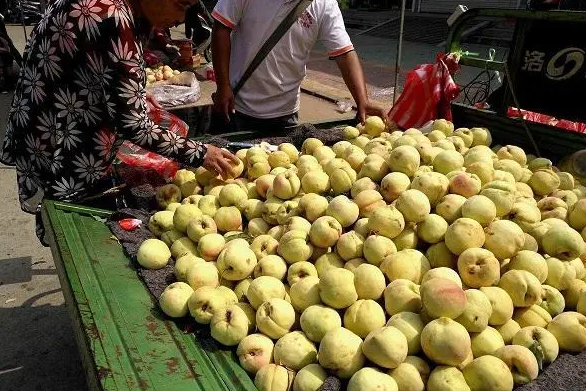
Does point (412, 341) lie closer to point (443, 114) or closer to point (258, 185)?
point (258, 185)

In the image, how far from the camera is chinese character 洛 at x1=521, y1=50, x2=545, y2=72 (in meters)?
2.56

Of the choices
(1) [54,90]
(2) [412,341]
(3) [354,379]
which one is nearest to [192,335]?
(3) [354,379]

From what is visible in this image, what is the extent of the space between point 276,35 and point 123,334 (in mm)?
2203

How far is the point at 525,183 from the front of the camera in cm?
216

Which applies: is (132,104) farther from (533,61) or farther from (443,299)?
(533,61)

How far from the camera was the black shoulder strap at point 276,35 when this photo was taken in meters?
2.97

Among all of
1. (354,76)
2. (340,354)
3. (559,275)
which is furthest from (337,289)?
(354,76)

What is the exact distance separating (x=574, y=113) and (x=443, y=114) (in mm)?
738

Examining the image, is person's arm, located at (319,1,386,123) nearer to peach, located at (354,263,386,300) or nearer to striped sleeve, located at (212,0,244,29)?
striped sleeve, located at (212,0,244,29)

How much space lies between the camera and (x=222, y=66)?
311cm

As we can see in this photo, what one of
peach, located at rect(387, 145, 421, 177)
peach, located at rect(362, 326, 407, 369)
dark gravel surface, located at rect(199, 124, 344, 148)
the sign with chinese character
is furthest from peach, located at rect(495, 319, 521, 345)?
dark gravel surface, located at rect(199, 124, 344, 148)

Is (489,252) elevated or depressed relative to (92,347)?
elevated

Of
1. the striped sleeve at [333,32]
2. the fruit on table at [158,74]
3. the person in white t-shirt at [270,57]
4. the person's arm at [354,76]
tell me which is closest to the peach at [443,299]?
the person in white t-shirt at [270,57]

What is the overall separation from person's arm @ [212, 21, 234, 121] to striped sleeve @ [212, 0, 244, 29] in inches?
1.3
